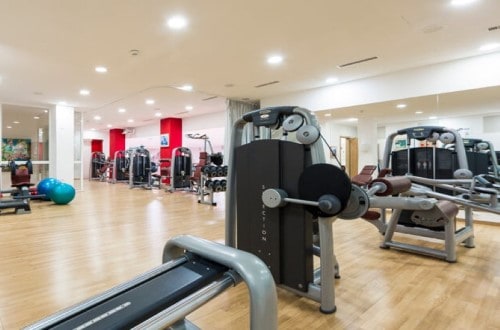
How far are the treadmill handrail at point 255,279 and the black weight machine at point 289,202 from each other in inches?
39.8

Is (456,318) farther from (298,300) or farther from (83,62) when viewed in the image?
(83,62)

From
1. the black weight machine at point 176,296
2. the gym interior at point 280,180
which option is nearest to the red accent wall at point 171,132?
the gym interior at point 280,180

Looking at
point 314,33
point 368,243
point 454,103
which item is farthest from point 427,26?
point 368,243

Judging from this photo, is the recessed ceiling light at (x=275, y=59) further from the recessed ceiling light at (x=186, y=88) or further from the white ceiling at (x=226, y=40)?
the recessed ceiling light at (x=186, y=88)

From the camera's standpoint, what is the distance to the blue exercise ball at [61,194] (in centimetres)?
662

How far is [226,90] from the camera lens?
698 centimetres

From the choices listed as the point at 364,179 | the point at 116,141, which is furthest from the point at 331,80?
the point at 116,141

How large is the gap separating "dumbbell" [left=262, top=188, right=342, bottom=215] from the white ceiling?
212 cm

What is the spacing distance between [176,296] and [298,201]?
49.9 inches

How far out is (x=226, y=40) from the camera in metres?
4.06

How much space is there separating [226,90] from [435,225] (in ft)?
16.8

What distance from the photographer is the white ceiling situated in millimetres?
3221

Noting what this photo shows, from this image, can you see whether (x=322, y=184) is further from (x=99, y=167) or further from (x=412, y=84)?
(x=99, y=167)

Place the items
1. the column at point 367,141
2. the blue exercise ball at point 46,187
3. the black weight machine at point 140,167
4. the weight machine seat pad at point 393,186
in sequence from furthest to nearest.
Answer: the black weight machine at point 140,167 → the blue exercise ball at point 46,187 → the column at point 367,141 → the weight machine seat pad at point 393,186
